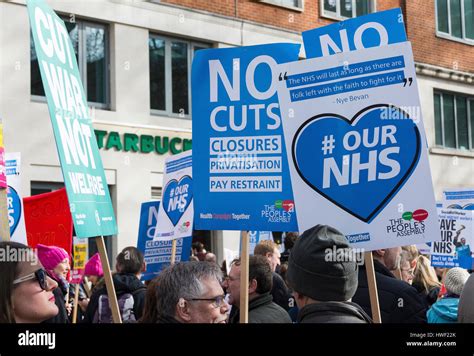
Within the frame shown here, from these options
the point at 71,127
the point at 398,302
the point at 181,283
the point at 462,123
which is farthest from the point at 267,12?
the point at 181,283

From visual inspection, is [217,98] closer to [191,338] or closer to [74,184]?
[74,184]

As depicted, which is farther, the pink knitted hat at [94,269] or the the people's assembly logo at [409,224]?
the pink knitted hat at [94,269]

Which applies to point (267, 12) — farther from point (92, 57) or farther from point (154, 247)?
point (154, 247)

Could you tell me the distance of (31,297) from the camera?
340cm

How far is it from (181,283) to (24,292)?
2.41 ft

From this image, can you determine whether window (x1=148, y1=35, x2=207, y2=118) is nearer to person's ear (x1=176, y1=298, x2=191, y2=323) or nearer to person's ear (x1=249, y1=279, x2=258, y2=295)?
person's ear (x1=249, y1=279, x2=258, y2=295)

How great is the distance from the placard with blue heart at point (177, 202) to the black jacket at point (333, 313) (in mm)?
5634

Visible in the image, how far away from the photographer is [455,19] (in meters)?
24.1

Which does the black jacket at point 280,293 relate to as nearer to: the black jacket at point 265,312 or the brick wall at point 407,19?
the black jacket at point 265,312

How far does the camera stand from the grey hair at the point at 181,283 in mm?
3854

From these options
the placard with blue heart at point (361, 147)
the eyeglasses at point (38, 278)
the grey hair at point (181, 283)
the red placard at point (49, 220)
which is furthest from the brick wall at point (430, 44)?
the eyeglasses at point (38, 278)

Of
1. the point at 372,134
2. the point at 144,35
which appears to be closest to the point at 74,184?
the point at 372,134

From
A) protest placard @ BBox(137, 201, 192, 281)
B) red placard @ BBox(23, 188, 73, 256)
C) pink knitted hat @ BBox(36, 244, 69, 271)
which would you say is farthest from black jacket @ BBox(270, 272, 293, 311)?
red placard @ BBox(23, 188, 73, 256)

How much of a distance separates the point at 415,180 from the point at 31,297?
1949mm
